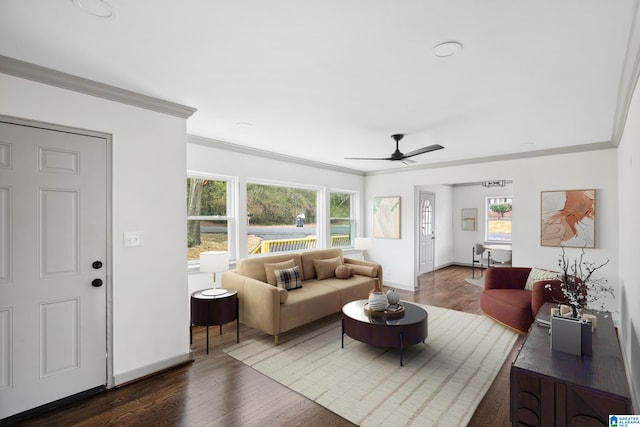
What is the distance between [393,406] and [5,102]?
3568 millimetres

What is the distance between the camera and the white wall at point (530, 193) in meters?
4.13

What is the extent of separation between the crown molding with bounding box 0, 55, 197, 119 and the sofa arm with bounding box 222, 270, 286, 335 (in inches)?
79.6

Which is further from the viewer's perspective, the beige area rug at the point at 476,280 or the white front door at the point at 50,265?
the beige area rug at the point at 476,280

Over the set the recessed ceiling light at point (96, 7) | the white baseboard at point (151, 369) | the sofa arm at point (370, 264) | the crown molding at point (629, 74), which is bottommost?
the white baseboard at point (151, 369)

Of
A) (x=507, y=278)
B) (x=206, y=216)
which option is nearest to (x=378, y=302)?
(x=507, y=278)

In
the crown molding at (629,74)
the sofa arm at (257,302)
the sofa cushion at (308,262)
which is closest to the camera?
the crown molding at (629,74)

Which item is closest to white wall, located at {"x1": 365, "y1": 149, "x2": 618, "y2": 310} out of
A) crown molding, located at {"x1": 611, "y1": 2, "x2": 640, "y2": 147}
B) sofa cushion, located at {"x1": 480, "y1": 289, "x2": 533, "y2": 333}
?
sofa cushion, located at {"x1": 480, "y1": 289, "x2": 533, "y2": 333}

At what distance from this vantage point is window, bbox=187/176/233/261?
418 cm

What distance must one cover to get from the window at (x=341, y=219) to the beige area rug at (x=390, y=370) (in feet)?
8.61

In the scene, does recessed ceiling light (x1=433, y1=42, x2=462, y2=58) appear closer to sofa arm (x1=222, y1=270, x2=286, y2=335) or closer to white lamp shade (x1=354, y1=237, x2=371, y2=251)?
sofa arm (x1=222, y1=270, x2=286, y2=335)

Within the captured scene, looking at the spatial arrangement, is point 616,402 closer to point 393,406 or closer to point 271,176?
point 393,406

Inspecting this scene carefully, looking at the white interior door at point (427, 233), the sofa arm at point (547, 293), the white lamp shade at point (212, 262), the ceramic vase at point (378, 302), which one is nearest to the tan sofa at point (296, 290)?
the white lamp shade at point (212, 262)

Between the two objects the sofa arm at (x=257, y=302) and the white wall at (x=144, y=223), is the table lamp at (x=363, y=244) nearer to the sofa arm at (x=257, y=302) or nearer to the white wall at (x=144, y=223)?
the sofa arm at (x=257, y=302)

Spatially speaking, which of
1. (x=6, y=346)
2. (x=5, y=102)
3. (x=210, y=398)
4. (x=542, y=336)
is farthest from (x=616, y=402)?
(x=5, y=102)
